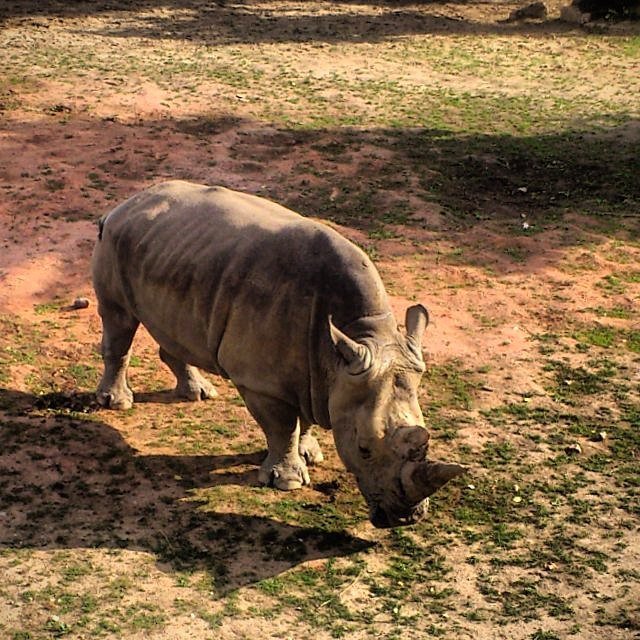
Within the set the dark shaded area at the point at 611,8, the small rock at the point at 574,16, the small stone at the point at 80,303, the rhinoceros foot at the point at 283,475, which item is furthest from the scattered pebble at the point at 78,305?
the dark shaded area at the point at 611,8

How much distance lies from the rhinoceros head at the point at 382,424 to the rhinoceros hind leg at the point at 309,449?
1.31 meters

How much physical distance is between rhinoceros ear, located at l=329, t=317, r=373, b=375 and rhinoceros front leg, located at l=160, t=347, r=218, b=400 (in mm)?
2945

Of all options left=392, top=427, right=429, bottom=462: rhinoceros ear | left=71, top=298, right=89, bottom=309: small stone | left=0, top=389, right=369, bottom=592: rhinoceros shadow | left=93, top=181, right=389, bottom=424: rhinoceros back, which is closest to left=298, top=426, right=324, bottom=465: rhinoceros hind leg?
left=0, top=389, right=369, bottom=592: rhinoceros shadow

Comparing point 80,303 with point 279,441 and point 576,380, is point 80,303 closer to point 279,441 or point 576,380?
point 279,441

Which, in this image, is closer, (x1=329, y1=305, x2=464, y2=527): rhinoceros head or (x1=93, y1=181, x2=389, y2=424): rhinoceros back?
(x1=329, y1=305, x2=464, y2=527): rhinoceros head

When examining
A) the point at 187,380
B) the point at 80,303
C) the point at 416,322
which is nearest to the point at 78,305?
the point at 80,303

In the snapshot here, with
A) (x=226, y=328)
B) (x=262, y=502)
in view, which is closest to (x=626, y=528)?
(x=262, y=502)

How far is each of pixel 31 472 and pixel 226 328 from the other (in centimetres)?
198

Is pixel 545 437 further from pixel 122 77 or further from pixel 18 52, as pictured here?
pixel 18 52

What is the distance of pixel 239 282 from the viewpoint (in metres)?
8.12

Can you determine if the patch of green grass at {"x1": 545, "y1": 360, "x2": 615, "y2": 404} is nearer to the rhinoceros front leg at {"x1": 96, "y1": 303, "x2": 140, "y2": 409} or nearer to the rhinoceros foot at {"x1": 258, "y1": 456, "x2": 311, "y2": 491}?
the rhinoceros foot at {"x1": 258, "y1": 456, "x2": 311, "y2": 491}

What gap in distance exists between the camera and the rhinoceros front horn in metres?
6.80

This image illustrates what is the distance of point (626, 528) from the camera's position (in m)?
8.15

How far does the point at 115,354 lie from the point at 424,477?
12.4 ft
